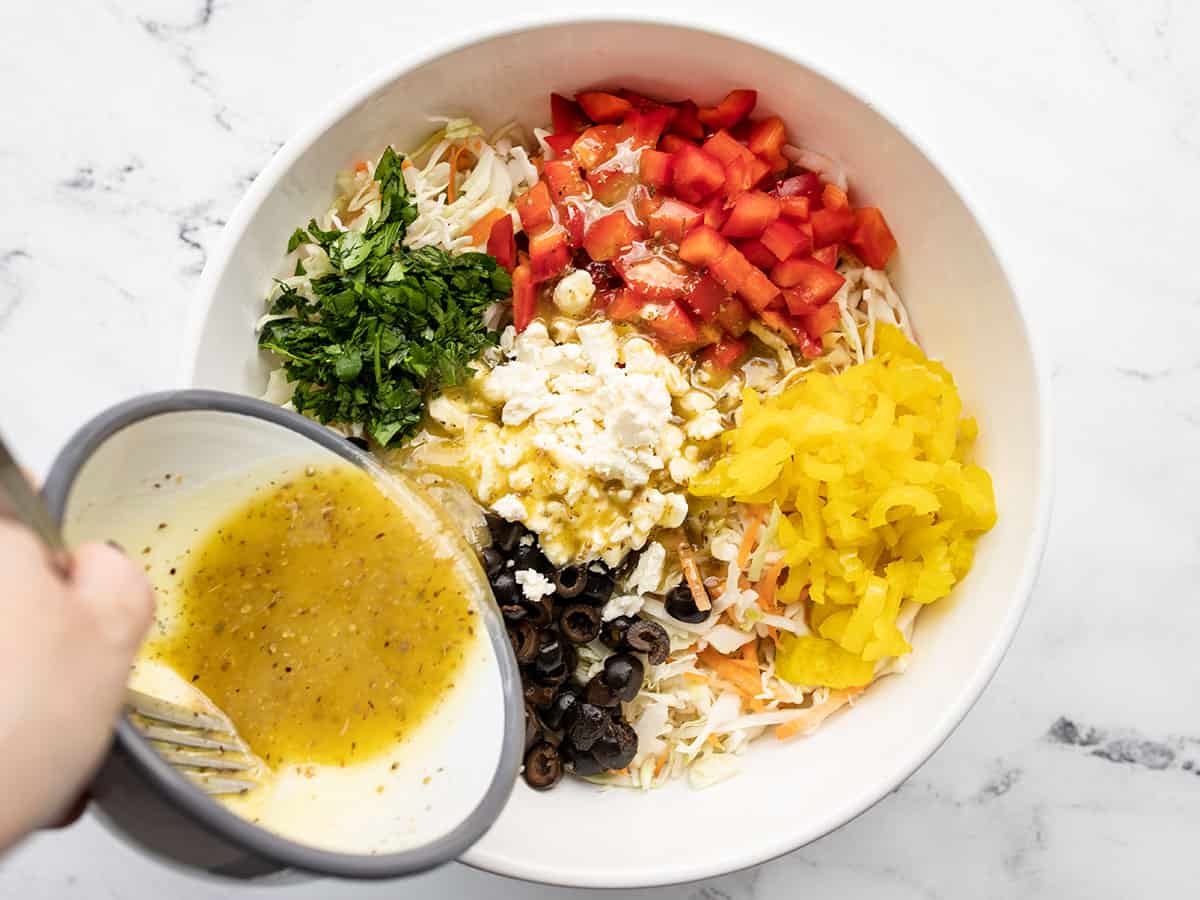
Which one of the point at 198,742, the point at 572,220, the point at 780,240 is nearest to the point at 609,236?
the point at 572,220

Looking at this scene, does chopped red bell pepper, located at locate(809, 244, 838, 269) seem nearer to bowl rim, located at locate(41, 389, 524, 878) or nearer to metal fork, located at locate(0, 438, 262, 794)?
bowl rim, located at locate(41, 389, 524, 878)

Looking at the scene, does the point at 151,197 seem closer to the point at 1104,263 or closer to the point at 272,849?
the point at 272,849

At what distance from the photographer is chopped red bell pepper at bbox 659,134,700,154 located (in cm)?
263

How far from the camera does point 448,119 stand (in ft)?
8.62

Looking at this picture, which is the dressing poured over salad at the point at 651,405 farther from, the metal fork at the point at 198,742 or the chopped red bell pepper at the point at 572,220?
the metal fork at the point at 198,742

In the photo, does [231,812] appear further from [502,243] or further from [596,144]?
[596,144]

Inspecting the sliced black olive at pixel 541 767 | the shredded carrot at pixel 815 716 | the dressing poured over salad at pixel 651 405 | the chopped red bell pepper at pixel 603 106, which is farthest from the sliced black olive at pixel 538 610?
the chopped red bell pepper at pixel 603 106

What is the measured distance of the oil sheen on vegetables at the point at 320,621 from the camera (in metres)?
1.93

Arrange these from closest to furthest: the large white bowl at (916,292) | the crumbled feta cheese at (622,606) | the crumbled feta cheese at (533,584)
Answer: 1. the large white bowl at (916,292)
2. the crumbled feta cheese at (533,584)
3. the crumbled feta cheese at (622,606)

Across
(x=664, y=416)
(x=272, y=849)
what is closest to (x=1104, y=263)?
(x=664, y=416)

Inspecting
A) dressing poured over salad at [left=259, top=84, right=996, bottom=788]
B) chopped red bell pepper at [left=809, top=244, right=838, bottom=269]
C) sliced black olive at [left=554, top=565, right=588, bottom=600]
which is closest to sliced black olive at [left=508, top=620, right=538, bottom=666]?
dressing poured over salad at [left=259, top=84, right=996, bottom=788]

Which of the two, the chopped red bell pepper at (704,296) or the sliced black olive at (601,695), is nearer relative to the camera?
the sliced black olive at (601,695)

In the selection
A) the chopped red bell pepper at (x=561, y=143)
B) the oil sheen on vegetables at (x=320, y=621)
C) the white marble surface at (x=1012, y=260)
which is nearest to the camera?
the oil sheen on vegetables at (x=320, y=621)

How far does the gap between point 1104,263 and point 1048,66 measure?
56cm
